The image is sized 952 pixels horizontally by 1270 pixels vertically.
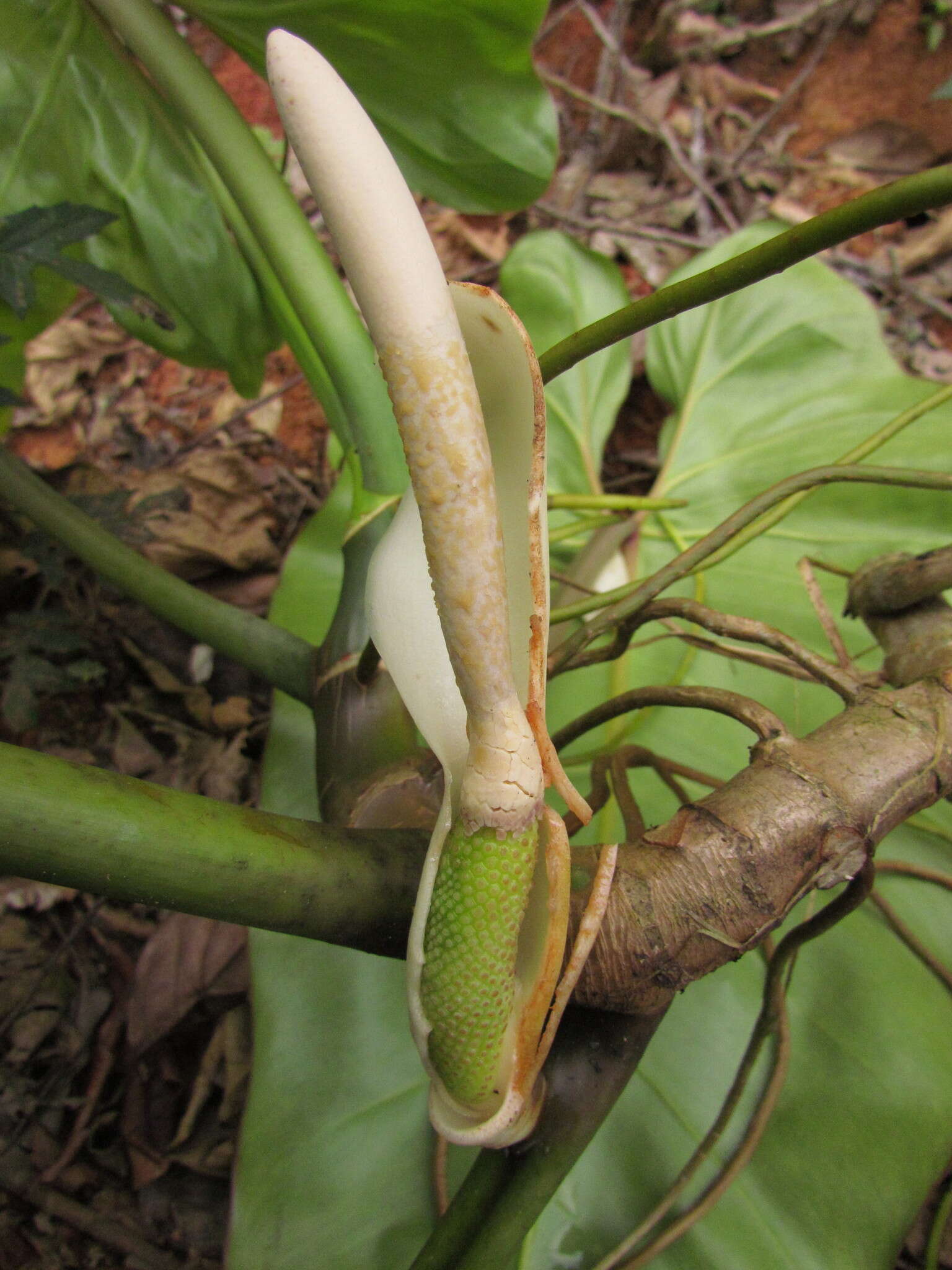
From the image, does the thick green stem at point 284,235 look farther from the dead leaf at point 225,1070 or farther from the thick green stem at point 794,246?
the dead leaf at point 225,1070

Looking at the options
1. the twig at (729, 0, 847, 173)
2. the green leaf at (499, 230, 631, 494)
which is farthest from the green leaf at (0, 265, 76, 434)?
the twig at (729, 0, 847, 173)

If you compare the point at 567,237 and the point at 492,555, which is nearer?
the point at 492,555

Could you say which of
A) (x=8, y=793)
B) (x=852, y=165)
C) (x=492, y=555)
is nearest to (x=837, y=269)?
(x=852, y=165)

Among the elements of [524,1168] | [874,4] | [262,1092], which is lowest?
[262,1092]

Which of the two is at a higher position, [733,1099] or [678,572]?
[678,572]

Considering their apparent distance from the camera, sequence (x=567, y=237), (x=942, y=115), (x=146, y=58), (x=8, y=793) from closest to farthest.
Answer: (x=8, y=793) → (x=146, y=58) → (x=567, y=237) → (x=942, y=115)

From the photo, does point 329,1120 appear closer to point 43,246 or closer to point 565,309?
point 43,246

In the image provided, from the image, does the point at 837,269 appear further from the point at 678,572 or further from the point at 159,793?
the point at 159,793
